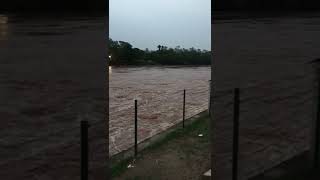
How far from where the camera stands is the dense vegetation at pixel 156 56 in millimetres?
18734

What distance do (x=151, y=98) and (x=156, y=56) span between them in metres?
8.46

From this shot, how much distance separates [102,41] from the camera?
3178 millimetres

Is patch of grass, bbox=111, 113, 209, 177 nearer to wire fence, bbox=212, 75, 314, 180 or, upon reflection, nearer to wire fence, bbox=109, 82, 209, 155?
wire fence, bbox=109, 82, 209, 155

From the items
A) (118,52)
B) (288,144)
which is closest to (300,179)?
(288,144)

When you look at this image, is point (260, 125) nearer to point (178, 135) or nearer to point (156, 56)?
point (178, 135)

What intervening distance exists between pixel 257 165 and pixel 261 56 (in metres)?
0.75

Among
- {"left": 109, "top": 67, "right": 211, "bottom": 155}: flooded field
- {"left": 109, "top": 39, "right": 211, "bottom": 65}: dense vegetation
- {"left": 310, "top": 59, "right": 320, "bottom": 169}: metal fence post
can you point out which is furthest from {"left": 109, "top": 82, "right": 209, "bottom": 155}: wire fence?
{"left": 109, "top": 39, "right": 211, "bottom": 65}: dense vegetation

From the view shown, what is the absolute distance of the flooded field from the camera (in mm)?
8203

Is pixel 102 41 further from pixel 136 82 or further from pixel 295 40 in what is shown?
pixel 136 82

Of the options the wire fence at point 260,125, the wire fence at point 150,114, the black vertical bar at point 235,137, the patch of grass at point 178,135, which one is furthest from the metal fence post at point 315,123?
the wire fence at point 150,114

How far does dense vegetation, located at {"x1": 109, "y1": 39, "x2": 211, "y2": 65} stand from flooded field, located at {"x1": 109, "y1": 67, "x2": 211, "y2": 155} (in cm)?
45

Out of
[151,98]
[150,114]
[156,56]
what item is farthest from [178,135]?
[156,56]

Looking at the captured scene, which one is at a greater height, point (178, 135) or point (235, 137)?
point (235, 137)

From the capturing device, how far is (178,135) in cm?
761
